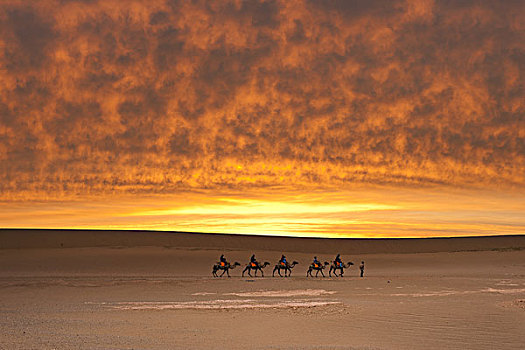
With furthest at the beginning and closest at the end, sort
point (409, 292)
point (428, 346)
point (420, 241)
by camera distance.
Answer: point (420, 241) < point (409, 292) < point (428, 346)

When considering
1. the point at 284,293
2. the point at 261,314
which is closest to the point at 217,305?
the point at 261,314

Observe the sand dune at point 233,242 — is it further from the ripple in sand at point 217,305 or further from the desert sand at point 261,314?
the ripple in sand at point 217,305

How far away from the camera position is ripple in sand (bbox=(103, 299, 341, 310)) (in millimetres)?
21681

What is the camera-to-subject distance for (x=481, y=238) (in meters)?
101

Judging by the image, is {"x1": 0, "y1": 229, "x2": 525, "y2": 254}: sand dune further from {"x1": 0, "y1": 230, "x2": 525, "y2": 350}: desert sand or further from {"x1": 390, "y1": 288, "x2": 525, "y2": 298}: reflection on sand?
{"x1": 390, "y1": 288, "x2": 525, "y2": 298}: reflection on sand

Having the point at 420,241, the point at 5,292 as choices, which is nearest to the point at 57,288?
the point at 5,292

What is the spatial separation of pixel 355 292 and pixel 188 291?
6.84m

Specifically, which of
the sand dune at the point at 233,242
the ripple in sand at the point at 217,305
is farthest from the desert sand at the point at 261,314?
the sand dune at the point at 233,242

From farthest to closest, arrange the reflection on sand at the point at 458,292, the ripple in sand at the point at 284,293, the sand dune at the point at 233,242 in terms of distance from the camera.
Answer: the sand dune at the point at 233,242 < the ripple in sand at the point at 284,293 < the reflection on sand at the point at 458,292

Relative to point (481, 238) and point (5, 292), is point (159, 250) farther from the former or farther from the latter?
point (481, 238)

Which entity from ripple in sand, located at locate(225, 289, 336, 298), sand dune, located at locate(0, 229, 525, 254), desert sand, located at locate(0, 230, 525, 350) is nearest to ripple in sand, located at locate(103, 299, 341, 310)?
desert sand, located at locate(0, 230, 525, 350)

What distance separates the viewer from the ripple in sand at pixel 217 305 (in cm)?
2168

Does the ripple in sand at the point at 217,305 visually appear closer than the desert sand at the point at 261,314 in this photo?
No

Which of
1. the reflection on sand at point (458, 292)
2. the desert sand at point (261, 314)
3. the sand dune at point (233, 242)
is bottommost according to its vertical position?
the desert sand at point (261, 314)
